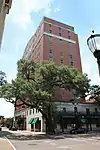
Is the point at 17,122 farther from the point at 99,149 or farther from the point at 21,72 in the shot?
the point at 99,149

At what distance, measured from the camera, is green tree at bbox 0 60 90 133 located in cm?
3471

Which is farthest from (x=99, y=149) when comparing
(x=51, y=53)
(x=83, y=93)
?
(x=51, y=53)

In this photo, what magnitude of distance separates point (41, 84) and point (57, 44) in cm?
3342

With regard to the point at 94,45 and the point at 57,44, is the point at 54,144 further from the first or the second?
the point at 57,44

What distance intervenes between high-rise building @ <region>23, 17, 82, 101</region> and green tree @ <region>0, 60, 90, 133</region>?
24960 millimetres

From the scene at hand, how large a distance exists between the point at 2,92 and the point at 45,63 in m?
8.95

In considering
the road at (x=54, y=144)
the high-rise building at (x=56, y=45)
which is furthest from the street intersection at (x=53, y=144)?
the high-rise building at (x=56, y=45)

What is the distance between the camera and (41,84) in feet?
125

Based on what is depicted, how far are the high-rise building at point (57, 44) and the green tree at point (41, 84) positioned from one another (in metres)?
25.0

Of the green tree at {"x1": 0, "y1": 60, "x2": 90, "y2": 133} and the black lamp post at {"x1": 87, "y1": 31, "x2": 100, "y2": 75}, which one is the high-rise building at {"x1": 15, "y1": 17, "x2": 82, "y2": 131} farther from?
the black lamp post at {"x1": 87, "y1": 31, "x2": 100, "y2": 75}

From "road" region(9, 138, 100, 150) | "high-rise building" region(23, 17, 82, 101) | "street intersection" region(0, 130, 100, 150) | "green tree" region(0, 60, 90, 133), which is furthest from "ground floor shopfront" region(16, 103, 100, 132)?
"road" region(9, 138, 100, 150)

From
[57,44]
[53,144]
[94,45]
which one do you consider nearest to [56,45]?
[57,44]

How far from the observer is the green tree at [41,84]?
3471 cm

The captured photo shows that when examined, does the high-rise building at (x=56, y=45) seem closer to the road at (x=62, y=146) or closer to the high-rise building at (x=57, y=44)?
the high-rise building at (x=57, y=44)
